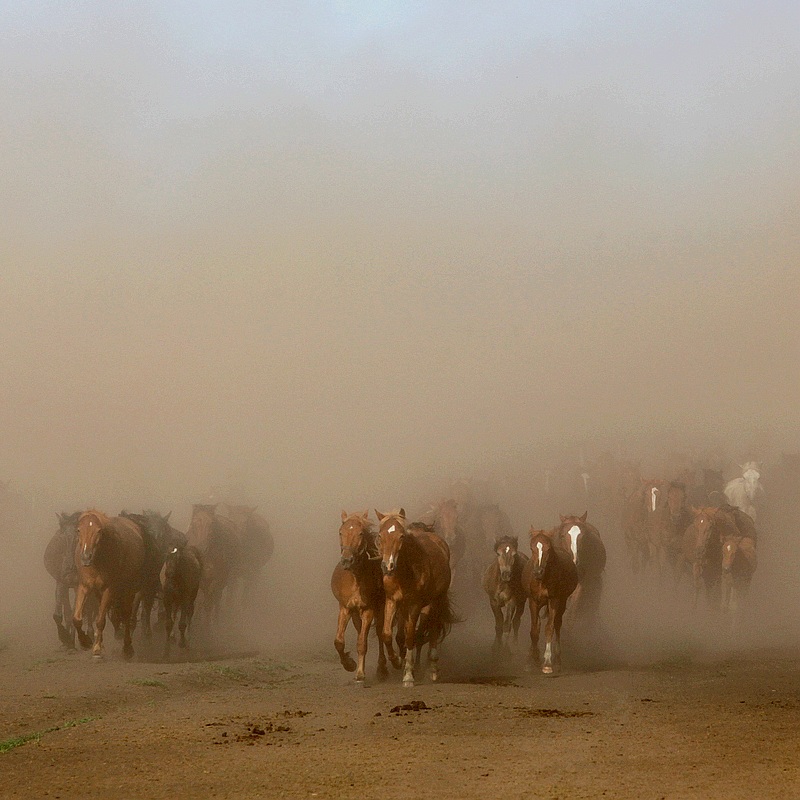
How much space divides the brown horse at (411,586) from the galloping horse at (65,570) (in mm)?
8108

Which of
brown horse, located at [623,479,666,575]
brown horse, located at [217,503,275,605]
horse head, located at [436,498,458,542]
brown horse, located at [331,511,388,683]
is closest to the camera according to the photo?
brown horse, located at [331,511,388,683]

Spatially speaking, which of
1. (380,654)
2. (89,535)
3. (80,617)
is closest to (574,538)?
(380,654)

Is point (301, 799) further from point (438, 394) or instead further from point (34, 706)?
point (438, 394)

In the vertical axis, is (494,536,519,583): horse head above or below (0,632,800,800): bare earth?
above

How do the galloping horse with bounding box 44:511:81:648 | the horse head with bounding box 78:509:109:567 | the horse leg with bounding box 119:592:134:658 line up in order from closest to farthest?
the horse head with bounding box 78:509:109:567 < the horse leg with bounding box 119:592:134:658 < the galloping horse with bounding box 44:511:81:648

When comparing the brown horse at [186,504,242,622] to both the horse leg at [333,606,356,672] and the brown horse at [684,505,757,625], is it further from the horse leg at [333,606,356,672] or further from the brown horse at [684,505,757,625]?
the brown horse at [684,505,757,625]

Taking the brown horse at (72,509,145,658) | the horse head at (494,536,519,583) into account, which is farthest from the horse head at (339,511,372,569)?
the brown horse at (72,509,145,658)

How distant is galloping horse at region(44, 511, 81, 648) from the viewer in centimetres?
2266

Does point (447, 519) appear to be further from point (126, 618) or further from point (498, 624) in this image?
point (126, 618)

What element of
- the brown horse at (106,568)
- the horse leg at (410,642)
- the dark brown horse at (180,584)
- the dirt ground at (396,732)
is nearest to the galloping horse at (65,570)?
the brown horse at (106,568)

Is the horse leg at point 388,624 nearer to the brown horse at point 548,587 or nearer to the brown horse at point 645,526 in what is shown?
the brown horse at point 548,587

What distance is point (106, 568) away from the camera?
21.2m

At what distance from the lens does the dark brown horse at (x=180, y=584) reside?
2305cm

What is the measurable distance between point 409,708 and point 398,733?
168 cm
